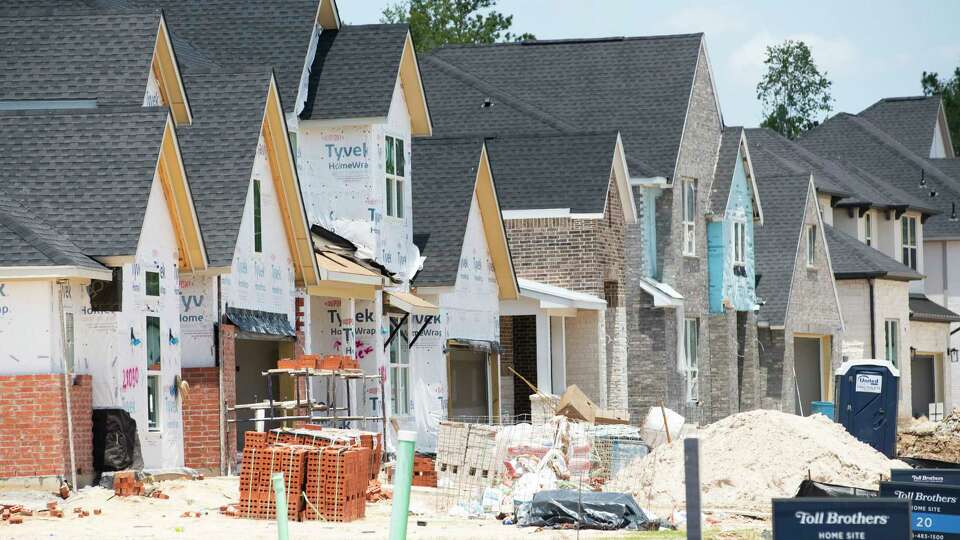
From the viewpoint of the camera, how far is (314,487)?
2058 centimetres

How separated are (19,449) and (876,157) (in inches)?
1965

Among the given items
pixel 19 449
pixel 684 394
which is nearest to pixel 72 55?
pixel 19 449

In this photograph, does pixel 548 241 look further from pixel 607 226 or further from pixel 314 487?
pixel 314 487

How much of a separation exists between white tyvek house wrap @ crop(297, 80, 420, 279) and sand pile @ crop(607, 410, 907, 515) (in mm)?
6647

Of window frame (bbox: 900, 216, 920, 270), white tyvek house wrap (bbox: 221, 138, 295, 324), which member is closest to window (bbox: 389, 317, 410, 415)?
white tyvek house wrap (bbox: 221, 138, 295, 324)

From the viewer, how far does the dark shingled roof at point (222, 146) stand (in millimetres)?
25078

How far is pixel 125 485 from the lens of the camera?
2158cm

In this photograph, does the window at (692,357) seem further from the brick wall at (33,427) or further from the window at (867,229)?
the brick wall at (33,427)

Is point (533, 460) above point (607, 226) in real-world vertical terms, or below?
below

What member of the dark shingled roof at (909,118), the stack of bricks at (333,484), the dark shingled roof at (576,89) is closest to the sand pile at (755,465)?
the stack of bricks at (333,484)

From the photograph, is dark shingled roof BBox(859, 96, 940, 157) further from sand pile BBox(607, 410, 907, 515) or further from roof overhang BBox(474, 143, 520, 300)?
sand pile BBox(607, 410, 907, 515)

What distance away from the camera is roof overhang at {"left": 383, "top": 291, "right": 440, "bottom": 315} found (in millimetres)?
30500

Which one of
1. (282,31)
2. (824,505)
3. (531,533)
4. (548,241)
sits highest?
(282,31)

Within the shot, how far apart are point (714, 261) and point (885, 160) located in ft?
78.0
